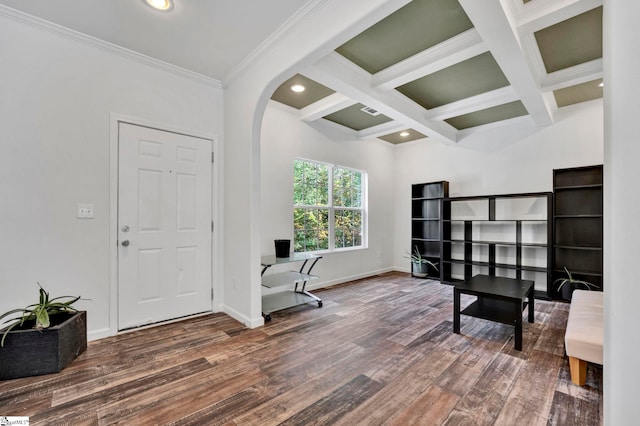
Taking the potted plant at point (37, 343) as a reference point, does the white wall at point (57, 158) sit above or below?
above

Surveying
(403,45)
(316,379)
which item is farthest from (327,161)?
(316,379)

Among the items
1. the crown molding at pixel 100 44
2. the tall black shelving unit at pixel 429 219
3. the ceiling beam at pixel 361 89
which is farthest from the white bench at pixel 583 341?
the crown molding at pixel 100 44

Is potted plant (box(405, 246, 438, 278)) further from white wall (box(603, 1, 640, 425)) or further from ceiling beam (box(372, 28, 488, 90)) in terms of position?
white wall (box(603, 1, 640, 425))

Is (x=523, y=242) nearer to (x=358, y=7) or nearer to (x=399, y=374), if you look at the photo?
(x=399, y=374)

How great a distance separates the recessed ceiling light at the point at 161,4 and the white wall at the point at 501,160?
467cm

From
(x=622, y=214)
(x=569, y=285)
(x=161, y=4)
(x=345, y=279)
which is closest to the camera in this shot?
(x=622, y=214)

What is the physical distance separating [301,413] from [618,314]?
1555mm

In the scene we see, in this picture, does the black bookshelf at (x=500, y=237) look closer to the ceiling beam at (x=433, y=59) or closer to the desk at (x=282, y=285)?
the ceiling beam at (x=433, y=59)

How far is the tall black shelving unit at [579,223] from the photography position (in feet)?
12.6

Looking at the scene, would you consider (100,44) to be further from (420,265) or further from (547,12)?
(420,265)

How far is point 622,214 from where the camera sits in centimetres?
86

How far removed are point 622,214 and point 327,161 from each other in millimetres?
4070

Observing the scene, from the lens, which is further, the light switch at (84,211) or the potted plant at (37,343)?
the light switch at (84,211)

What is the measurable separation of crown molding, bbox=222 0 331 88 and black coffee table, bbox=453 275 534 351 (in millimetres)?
2732
